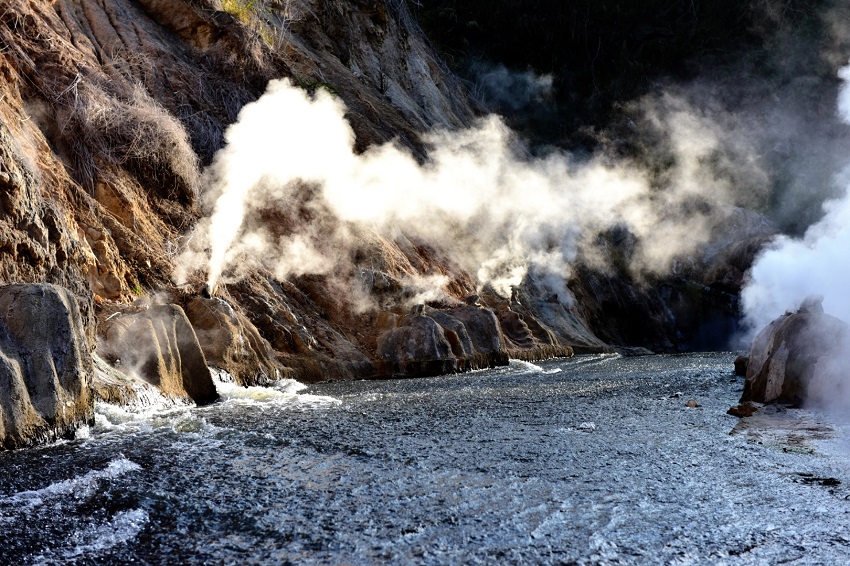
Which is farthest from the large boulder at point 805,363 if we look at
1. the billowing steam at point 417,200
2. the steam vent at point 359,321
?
the billowing steam at point 417,200

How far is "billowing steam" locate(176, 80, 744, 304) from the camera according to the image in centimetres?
2059

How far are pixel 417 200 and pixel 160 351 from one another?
61.1 ft

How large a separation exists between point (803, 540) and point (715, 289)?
1649 inches

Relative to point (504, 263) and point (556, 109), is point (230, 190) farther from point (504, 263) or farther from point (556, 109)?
point (556, 109)

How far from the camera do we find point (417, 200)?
29547 mm

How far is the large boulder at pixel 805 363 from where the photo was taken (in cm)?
1092

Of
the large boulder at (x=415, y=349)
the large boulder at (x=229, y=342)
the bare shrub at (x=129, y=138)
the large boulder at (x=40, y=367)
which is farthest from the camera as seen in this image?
the large boulder at (x=415, y=349)

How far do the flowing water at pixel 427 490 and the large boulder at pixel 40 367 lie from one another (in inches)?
12.6

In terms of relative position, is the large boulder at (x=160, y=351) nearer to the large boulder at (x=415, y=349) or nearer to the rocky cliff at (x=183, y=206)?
the rocky cliff at (x=183, y=206)

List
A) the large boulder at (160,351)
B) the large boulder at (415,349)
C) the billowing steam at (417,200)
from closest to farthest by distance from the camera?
the large boulder at (160,351), the large boulder at (415,349), the billowing steam at (417,200)

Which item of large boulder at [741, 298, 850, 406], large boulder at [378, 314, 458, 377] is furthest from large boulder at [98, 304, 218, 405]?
large boulder at [741, 298, 850, 406]

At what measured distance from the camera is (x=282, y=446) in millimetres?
8180

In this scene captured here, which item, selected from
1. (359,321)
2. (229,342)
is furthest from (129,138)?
(359,321)

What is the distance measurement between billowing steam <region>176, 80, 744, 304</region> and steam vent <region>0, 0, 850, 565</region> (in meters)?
0.14
